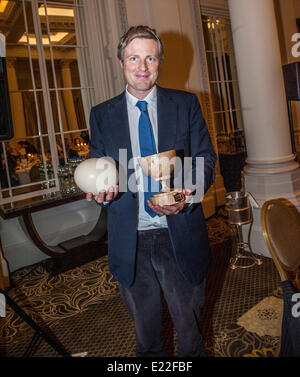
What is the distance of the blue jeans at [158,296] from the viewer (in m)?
1.44

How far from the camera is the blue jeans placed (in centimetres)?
144

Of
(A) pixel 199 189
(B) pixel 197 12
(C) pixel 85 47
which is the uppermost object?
(B) pixel 197 12

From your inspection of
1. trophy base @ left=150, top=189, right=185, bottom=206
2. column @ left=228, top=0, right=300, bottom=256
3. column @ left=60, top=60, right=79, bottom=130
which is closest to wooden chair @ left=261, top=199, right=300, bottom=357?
trophy base @ left=150, top=189, right=185, bottom=206

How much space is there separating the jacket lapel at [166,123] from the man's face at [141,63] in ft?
0.36

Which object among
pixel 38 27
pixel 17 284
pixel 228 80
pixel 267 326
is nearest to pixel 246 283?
pixel 267 326

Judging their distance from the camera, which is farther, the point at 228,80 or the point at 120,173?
the point at 228,80

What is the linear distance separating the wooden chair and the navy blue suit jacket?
285 millimetres

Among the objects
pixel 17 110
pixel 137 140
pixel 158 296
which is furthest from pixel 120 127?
→ pixel 17 110

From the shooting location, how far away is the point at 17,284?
358cm

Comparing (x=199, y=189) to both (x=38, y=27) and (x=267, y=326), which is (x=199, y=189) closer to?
(x=267, y=326)

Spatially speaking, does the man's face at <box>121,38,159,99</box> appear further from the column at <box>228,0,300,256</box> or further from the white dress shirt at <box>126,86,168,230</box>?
the column at <box>228,0,300,256</box>

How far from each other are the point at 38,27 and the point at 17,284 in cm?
303

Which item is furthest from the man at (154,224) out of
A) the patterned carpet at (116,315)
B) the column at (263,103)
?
the column at (263,103)

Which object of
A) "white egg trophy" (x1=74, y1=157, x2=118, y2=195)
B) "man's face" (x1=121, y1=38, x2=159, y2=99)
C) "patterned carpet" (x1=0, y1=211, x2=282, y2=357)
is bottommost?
"patterned carpet" (x1=0, y1=211, x2=282, y2=357)
